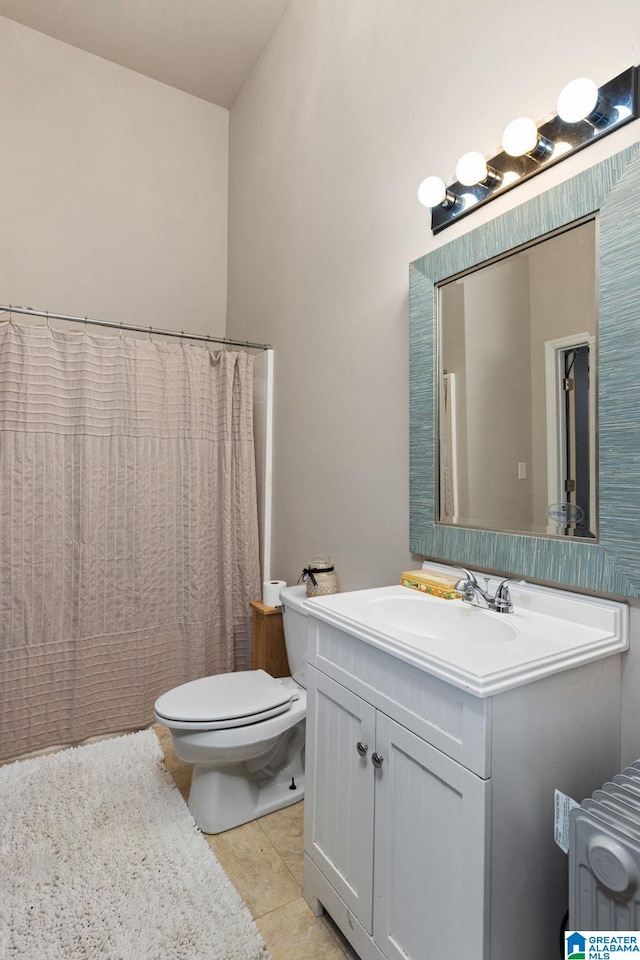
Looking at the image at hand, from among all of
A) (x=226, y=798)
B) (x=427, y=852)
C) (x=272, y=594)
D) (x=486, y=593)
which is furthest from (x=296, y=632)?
(x=427, y=852)

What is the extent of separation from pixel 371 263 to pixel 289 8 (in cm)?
158

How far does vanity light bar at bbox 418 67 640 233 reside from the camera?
1051 millimetres

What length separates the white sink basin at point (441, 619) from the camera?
3.95 feet

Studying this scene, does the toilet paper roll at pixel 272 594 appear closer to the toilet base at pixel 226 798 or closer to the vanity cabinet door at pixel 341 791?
the toilet base at pixel 226 798

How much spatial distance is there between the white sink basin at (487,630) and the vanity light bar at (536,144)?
40.4 inches

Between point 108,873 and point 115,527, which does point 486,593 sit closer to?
point 108,873

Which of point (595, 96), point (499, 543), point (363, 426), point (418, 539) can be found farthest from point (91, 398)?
point (595, 96)

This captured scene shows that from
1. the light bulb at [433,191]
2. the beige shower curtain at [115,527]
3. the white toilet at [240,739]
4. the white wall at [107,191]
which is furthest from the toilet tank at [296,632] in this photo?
Answer: the white wall at [107,191]

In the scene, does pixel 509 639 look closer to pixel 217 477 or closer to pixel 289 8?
pixel 217 477

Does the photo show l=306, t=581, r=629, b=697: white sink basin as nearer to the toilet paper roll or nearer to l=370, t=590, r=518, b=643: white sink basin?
l=370, t=590, r=518, b=643: white sink basin

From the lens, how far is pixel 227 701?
1649mm

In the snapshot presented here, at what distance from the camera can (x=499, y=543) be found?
1307 millimetres

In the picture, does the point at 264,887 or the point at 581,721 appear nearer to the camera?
the point at 581,721

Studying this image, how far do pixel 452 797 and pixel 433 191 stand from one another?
4.91ft
